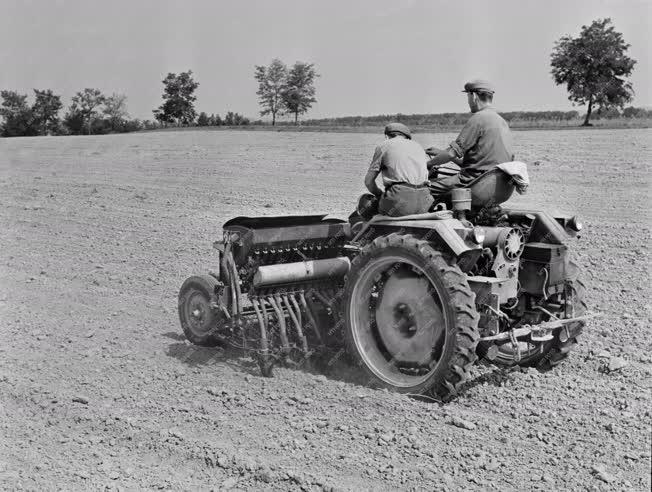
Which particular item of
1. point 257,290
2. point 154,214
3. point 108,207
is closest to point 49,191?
point 108,207

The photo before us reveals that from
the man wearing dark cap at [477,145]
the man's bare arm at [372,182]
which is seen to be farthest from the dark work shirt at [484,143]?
Answer: the man's bare arm at [372,182]

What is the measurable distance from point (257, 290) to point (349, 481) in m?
2.43

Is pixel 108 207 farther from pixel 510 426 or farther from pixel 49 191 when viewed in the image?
pixel 510 426

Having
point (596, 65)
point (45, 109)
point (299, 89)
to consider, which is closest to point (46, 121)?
point (45, 109)

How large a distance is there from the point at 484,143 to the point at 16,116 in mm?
71727

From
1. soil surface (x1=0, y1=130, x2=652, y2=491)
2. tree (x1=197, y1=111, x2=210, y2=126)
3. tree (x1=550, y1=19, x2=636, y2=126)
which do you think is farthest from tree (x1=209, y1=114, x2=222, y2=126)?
soil surface (x1=0, y1=130, x2=652, y2=491)

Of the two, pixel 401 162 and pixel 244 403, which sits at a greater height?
pixel 401 162

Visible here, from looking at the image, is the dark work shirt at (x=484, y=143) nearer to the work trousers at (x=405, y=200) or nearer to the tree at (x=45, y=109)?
the work trousers at (x=405, y=200)

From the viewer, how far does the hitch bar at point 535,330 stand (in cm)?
543

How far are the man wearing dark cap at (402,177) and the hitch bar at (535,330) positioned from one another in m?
1.16

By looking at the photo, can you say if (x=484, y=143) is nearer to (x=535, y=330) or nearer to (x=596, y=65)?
(x=535, y=330)

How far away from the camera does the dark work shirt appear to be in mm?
6066

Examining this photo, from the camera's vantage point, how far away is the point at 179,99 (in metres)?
69.8

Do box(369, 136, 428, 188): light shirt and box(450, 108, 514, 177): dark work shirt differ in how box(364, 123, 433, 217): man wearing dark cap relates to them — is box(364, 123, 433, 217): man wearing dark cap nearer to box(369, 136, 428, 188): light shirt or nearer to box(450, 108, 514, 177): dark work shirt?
box(369, 136, 428, 188): light shirt
